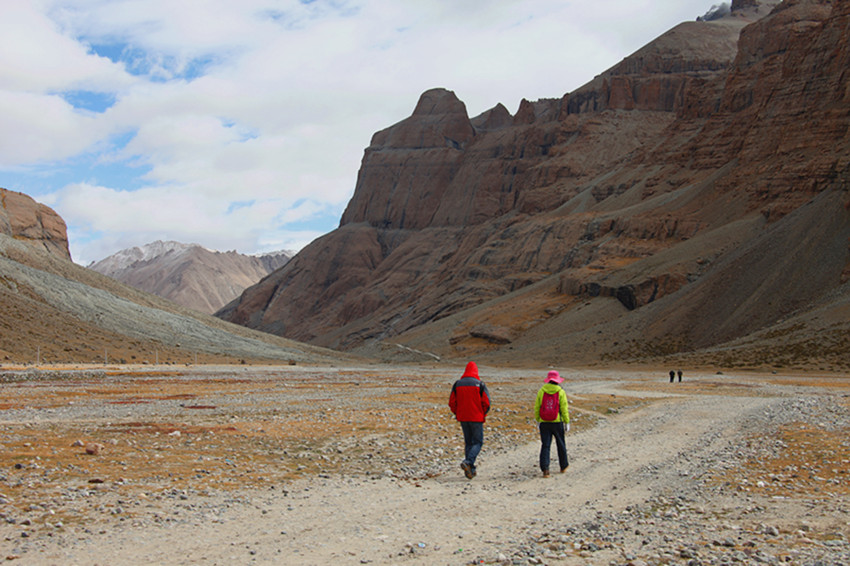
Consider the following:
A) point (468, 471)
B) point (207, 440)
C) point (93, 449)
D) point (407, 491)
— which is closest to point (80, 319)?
point (207, 440)

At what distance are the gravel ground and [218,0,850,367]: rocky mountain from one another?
1730 inches

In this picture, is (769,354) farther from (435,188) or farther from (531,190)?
(435,188)

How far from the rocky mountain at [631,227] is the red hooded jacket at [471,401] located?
48577 mm

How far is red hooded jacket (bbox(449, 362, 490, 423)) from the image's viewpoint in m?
14.3

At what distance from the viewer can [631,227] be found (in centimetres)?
10781

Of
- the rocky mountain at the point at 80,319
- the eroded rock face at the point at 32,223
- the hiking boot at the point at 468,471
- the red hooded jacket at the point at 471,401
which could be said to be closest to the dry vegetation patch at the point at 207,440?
the hiking boot at the point at 468,471

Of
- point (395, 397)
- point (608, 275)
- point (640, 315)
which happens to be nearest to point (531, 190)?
point (608, 275)

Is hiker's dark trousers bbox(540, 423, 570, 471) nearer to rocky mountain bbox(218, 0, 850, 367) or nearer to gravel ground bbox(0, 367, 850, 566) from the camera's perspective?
gravel ground bbox(0, 367, 850, 566)

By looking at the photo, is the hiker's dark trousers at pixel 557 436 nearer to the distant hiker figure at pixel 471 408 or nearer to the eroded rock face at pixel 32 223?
the distant hiker figure at pixel 471 408

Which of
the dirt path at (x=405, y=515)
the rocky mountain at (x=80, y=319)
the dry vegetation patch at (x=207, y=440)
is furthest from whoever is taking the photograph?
the rocky mountain at (x=80, y=319)

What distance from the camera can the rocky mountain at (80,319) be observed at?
202ft

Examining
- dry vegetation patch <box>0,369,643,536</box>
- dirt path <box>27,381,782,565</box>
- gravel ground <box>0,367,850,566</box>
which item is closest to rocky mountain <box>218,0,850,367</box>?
dry vegetation patch <box>0,369,643,536</box>

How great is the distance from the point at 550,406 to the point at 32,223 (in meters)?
92.7

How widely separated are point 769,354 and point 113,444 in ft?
179
